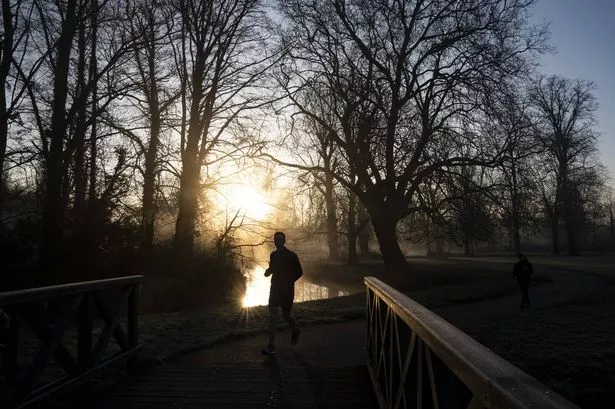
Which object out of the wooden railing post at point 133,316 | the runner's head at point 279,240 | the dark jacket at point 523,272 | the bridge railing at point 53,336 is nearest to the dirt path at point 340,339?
the dark jacket at point 523,272

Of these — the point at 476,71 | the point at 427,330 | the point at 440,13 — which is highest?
the point at 440,13

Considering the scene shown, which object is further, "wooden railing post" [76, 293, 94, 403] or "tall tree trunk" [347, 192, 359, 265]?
"tall tree trunk" [347, 192, 359, 265]

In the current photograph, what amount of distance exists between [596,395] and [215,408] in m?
5.26

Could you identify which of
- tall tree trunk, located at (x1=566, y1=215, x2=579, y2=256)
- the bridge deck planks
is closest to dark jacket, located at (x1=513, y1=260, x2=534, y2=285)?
the bridge deck planks

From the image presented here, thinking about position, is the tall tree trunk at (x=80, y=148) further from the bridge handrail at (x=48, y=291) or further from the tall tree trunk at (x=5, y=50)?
the bridge handrail at (x=48, y=291)

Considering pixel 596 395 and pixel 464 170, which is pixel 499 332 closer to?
pixel 596 395

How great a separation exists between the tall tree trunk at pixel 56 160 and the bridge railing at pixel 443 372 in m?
15.6

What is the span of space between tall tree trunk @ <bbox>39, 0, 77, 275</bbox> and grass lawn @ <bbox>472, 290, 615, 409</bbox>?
44.5ft

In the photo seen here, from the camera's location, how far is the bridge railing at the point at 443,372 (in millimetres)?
1714

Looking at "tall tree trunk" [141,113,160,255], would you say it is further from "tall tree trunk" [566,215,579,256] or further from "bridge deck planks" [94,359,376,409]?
"tall tree trunk" [566,215,579,256]

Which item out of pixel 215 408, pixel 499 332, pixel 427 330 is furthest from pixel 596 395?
pixel 427 330

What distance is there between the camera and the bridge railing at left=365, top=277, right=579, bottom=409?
171cm

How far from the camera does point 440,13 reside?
24.1m

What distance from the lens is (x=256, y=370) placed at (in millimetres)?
6895
